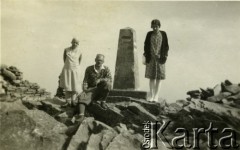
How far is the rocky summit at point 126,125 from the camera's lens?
5121mm

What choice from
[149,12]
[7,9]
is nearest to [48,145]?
[7,9]

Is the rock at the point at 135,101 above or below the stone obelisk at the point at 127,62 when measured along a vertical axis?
below

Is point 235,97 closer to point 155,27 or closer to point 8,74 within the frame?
point 155,27

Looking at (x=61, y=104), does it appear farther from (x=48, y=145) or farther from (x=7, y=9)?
(x=7, y=9)

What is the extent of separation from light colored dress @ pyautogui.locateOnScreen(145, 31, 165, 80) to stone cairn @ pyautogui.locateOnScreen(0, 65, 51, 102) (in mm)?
3126

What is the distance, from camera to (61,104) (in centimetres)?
694

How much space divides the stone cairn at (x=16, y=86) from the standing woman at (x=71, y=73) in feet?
4.45

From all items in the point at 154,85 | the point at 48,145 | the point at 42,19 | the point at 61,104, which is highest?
the point at 42,19

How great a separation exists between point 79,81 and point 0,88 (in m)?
2.29

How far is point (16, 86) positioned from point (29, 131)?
362cm

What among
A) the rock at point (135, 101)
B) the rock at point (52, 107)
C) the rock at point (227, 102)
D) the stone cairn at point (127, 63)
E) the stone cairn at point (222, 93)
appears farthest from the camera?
the stone cairn at point (127, 63)

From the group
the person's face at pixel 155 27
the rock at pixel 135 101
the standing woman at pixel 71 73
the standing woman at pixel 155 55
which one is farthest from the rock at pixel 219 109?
the standing woman at pixel 71 73

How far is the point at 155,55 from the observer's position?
7027 mm

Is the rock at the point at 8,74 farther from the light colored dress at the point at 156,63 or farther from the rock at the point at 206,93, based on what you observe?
the rock at the point at 206,93
